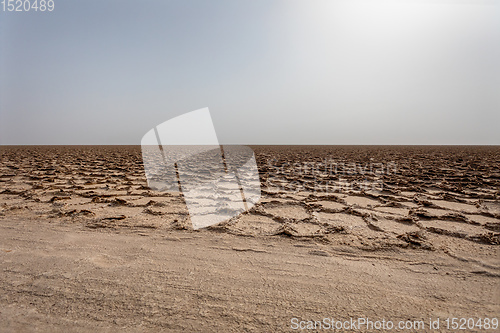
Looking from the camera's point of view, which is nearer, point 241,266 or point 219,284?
point 219,284

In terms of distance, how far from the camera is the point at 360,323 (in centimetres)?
110

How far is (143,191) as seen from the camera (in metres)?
3.86

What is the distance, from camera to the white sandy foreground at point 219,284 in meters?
1.11

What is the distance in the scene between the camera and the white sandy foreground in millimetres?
1110

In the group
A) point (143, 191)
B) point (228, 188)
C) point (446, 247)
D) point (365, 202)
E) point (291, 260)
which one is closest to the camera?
point (291, 260)

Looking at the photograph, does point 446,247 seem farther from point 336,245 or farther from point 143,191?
point 143,191

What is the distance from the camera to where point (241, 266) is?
1.58 metres

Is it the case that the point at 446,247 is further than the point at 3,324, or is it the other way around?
the point at 446,247

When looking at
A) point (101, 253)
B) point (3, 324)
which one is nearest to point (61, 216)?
point (101, 253)

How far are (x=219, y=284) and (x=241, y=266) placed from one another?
0.77 ft

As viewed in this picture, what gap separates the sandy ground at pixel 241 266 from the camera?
1143 mm

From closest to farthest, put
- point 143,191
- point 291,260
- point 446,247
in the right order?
point 291,260 → point 446,247 → point 143,191

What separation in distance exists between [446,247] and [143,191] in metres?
3.67

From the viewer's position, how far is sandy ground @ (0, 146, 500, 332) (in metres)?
1.14
